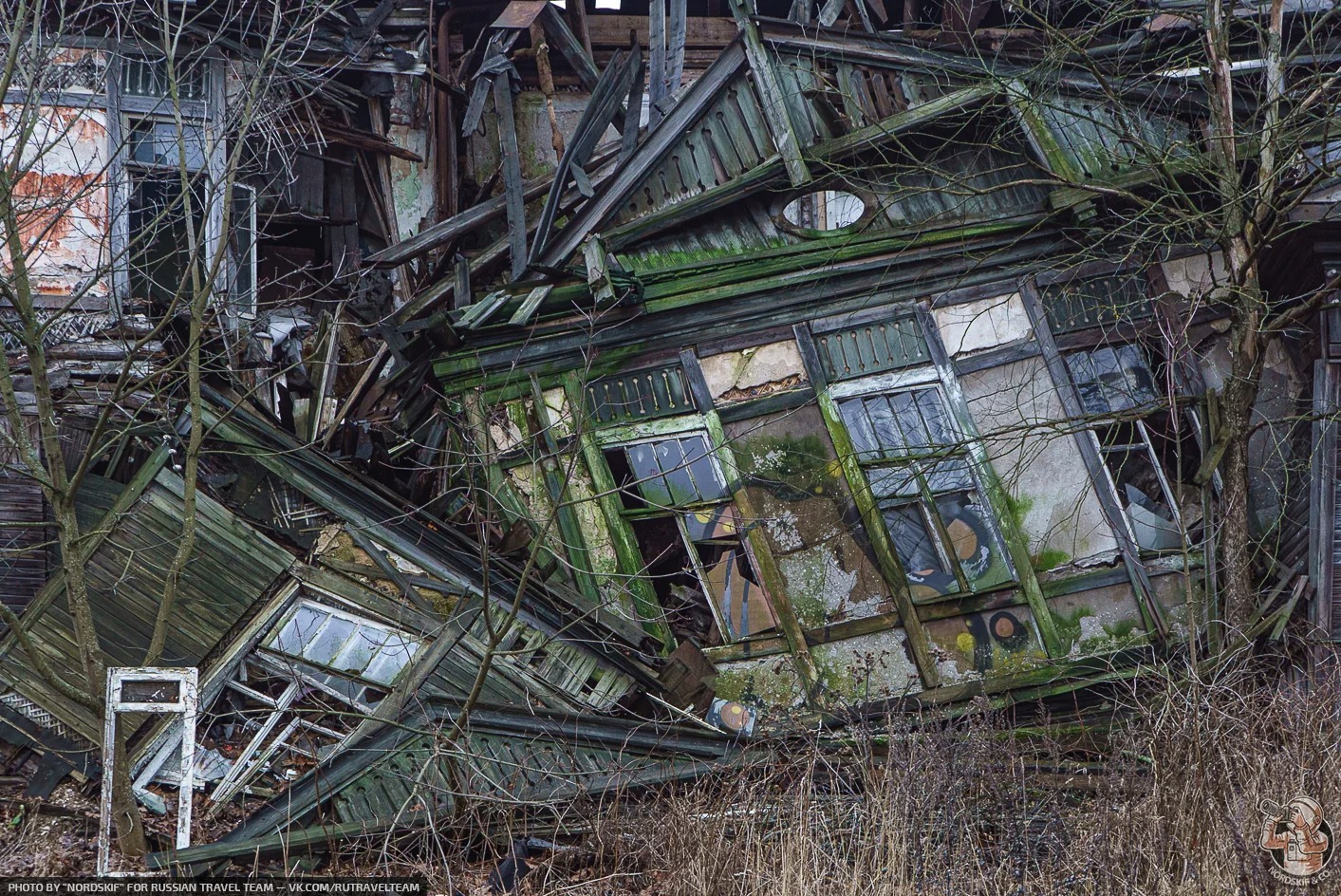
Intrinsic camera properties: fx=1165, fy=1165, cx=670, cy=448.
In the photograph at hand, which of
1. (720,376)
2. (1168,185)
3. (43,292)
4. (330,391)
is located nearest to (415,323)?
(330,391)

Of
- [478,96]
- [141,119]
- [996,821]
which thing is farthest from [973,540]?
[141,119]

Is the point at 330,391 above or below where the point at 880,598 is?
above

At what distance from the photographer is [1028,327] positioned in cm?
918

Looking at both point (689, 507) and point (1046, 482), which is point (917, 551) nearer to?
point (1046, 482)

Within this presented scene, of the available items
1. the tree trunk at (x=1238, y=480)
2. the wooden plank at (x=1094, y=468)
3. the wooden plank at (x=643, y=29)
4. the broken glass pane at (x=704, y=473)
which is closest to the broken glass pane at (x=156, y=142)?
the wooden plank at (x=643, y=29)

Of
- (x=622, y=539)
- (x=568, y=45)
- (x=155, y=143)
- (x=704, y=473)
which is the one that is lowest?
(x=622, y=539)

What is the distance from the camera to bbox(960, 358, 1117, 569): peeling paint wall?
351 inches

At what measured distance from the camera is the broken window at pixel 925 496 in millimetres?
8852

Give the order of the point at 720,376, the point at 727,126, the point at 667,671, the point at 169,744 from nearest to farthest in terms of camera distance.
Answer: the point at 169,744 < the point at 667,671 < the point at 720,376 < the point at 727,126

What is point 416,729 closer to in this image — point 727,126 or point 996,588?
point 996,588

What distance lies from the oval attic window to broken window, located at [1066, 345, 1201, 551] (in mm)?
3653

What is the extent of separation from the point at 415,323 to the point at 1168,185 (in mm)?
5918

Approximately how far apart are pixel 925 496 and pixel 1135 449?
1.74 metres

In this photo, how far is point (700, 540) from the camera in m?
8.94
